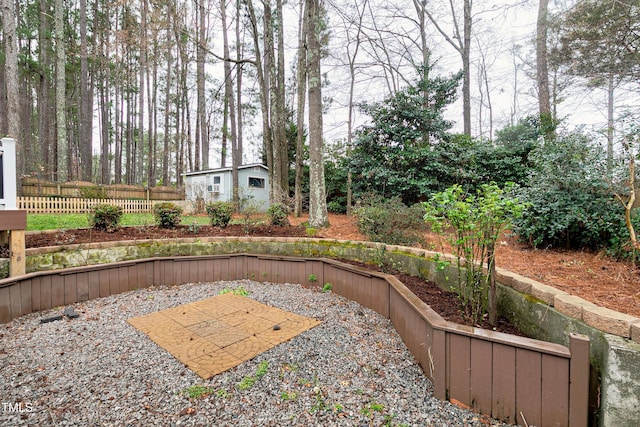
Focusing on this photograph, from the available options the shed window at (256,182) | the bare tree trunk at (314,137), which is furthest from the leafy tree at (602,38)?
the shed window at (256,182)

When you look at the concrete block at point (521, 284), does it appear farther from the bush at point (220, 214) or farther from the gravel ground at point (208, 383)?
the bush at point (220, 214)

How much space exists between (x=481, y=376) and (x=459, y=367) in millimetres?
123

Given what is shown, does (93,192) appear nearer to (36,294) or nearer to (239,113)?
(239,113)

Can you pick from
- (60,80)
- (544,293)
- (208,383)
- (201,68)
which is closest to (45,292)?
(208,383)

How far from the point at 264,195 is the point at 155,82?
10221 mm

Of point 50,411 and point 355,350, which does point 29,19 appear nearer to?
point 50,411

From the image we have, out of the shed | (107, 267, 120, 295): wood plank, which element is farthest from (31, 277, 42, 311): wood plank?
the shed

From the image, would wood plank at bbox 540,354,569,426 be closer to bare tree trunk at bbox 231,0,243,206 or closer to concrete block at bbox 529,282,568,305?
concrete block at bbox 529,282,568,305

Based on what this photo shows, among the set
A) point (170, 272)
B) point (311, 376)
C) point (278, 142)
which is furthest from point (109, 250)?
point (278, 142)

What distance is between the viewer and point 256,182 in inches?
581

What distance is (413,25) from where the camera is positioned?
1227 cm

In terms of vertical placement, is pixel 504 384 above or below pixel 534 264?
below

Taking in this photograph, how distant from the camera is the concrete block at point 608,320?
56.0 inches

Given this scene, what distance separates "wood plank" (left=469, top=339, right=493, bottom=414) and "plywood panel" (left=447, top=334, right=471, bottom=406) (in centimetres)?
3
